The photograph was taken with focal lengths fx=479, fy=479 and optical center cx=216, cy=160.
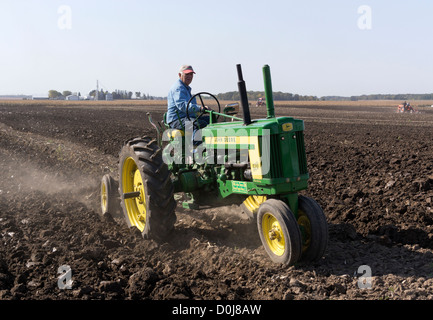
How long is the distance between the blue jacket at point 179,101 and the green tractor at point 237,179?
164 millimetres

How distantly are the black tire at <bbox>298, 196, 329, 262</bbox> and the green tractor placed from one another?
0.01 m

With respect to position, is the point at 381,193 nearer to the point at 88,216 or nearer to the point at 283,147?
the point at 283,147

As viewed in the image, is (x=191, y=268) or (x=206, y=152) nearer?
→ (x=191, y=268)

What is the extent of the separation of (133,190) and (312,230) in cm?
284

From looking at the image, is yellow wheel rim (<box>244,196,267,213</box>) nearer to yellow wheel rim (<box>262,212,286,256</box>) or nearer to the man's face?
yellow wheel rim (<box>262,212,286,256</box>)

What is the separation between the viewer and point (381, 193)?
312 inches

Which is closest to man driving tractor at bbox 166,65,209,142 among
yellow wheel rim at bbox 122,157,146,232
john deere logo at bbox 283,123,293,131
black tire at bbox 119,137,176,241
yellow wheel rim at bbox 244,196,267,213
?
black tire at bbox 119,137,176,241

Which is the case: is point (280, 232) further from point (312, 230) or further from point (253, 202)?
point (253, 202)

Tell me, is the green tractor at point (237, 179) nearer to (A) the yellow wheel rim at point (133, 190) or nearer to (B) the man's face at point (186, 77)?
(A) the yellow wheel rim at point (133, 190)
